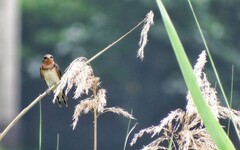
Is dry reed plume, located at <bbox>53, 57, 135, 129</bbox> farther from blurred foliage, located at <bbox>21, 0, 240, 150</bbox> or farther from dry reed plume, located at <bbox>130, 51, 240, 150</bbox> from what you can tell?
blurred foliage, located at <bbox>21, 0, 240, 150</bbox>

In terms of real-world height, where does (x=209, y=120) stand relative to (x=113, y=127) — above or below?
below

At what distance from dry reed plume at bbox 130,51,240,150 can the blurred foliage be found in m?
20.0

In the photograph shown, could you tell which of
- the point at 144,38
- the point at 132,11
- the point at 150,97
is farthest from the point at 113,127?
the point at 144,38

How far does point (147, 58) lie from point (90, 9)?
1.64 metres

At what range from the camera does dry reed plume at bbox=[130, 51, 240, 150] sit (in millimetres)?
2702

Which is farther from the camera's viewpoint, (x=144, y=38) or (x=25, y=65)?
(x=25, y=65)

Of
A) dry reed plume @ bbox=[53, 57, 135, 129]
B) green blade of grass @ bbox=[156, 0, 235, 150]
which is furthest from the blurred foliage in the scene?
green blade of grass @ bbox=[156, 0, 235, 150]

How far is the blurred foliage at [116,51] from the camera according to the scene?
23.3m

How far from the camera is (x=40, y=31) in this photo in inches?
971

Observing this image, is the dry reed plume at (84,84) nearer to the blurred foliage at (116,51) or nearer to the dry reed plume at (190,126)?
the dry reed plume at (190,126)

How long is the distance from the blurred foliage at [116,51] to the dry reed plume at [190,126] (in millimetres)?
19996

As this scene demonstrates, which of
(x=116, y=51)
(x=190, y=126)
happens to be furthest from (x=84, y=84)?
(x=116, y=51)

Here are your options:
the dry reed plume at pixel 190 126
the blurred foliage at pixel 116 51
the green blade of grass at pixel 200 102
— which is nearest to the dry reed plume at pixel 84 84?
the dry reed plume at pixel 190 126

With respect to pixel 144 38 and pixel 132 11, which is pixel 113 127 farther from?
pixel 144 38
